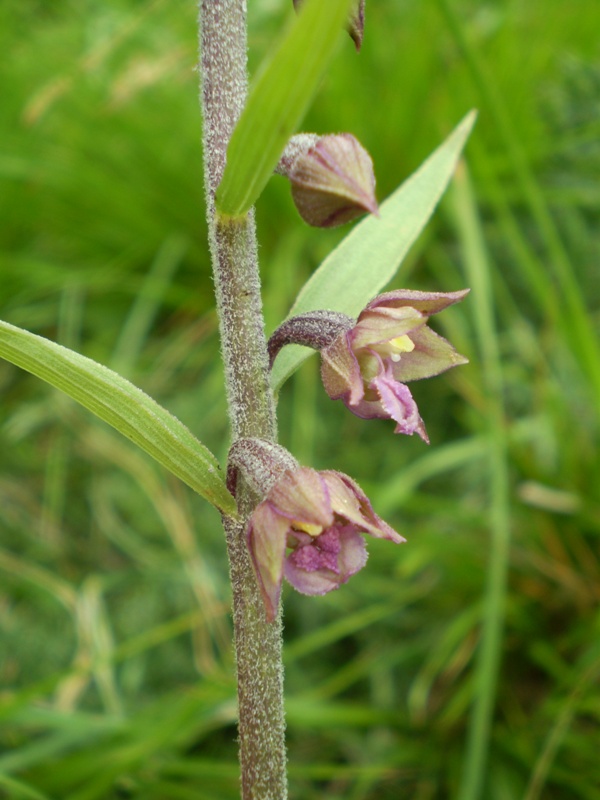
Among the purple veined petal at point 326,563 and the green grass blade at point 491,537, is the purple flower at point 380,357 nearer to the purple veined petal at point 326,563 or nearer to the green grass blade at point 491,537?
the purple veined petal at point 326,563

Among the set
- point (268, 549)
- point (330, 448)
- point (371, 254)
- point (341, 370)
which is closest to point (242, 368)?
point (341, 370)

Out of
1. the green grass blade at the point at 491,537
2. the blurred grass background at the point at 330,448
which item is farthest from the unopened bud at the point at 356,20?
the green grass blade at the point at 491,537

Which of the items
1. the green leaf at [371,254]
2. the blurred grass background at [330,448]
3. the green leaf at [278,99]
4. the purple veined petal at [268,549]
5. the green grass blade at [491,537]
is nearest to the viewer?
the green leaf at [278,99]

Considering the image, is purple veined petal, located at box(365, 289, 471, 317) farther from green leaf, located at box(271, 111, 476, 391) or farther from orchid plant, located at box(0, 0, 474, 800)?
green leaf, located at box(271, 111, 476, 391)

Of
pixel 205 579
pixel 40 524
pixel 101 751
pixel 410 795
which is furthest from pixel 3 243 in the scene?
pixel 410 795

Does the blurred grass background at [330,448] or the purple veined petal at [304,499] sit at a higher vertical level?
the blurred grass background at [330,448]

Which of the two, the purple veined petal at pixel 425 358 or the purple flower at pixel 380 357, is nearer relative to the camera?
the purple flower at pixel 380 357

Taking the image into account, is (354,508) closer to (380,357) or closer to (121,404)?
(380,357)
